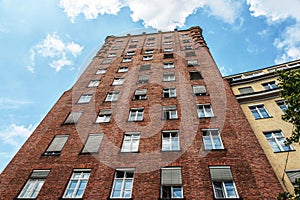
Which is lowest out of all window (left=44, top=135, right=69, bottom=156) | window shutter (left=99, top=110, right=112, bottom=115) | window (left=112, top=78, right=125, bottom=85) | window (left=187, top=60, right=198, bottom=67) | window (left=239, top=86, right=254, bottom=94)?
window (left=44, top=135, right=69, bottom=156)

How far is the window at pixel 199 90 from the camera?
17.3 metres

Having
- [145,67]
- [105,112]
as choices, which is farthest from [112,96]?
[145,67]

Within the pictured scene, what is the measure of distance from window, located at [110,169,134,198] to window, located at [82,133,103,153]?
2.48 meters

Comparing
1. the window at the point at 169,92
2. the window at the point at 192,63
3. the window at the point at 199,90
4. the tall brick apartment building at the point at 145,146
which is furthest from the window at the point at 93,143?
the window at the point at 192,63

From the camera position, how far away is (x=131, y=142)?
13.1 meters

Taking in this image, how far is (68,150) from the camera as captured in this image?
1301 centimetres

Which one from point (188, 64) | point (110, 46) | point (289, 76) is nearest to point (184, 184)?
point (289, 76)

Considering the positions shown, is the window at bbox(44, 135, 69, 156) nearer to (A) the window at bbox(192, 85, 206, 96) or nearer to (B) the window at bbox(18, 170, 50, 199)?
(B) the window at bbox(18, 170, 50, 199)

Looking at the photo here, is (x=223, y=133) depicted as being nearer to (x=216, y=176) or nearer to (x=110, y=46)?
(x=216, y=176)

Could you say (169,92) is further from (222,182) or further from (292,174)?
(292,174)

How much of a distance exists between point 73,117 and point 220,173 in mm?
11396

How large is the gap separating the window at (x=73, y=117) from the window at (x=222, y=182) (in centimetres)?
1041

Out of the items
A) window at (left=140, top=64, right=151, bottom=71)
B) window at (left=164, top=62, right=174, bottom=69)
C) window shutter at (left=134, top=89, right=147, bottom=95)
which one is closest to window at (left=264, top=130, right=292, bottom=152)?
window shutter at (left=134, top=89, right=147, bottom=95)

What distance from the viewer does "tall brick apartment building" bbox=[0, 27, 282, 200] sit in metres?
10.3
